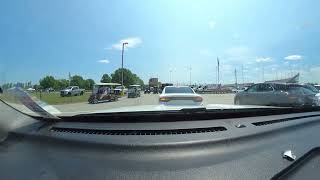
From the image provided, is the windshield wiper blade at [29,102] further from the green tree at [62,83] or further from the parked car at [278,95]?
the parked car at [278,95]

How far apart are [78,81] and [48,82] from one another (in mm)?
276

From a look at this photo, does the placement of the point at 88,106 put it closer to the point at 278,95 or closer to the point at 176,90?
the point at 176,90

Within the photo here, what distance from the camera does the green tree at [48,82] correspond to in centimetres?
259

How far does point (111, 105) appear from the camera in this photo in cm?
349

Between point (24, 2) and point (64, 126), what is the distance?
888 millimetres

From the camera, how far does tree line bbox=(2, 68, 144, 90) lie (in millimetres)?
2578

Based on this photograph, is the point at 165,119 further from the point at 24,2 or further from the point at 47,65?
the point at 24,2

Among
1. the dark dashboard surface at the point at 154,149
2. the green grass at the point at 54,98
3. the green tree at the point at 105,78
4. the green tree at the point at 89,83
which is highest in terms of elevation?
the green tree at the point at 105,78

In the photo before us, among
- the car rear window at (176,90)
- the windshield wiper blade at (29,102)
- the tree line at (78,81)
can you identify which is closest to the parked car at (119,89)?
the tree line at (78,81)

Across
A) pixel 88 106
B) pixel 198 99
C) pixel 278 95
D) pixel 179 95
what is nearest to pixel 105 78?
pixel 88 106

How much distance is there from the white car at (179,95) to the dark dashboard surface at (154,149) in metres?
2.17

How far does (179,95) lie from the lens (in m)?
5.27

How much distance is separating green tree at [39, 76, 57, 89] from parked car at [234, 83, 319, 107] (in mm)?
2517

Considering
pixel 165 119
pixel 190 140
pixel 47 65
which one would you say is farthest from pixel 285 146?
pixel 47 65
